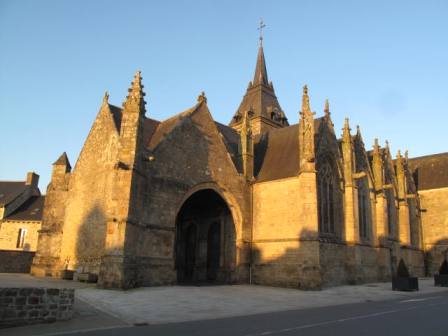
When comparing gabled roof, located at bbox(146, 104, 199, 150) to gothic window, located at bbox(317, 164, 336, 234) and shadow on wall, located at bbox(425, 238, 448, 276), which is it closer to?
gothic window, located at bbox(317, 164, 336, 234)

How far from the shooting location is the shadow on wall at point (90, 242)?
737 inches

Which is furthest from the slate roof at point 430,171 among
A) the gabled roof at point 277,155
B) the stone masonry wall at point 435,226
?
the gabled roof at point 277,155

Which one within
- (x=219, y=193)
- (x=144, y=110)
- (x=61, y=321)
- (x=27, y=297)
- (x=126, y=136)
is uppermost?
(x=144, y=110)

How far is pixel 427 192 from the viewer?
37.1 meters

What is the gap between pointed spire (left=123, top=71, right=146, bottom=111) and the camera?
17188 mm

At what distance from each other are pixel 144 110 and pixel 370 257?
56.8 feet

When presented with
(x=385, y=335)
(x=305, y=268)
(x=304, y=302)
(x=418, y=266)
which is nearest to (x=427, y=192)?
(x=418, y=266)

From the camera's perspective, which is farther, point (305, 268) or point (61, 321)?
point (305, 268)

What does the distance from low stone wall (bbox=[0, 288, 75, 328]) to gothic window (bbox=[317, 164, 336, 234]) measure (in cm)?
1550

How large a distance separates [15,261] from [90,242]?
7.93m

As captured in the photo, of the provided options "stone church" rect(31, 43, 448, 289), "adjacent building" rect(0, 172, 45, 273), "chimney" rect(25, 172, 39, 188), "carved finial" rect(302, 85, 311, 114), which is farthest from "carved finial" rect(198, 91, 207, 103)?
"chimney" rect(25, 172, 39, 188)

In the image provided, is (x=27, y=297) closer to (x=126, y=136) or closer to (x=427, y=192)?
(x=126, y=136)

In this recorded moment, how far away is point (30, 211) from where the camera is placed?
128ft

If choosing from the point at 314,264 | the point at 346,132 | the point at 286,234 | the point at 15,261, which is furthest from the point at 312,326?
the point at 15,261
